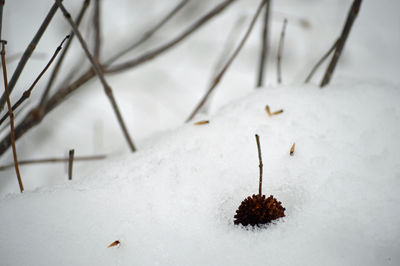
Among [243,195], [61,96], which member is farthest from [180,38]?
[243,195]

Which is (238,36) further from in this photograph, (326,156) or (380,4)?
(326,156)

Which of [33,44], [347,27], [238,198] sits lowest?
[238,198]

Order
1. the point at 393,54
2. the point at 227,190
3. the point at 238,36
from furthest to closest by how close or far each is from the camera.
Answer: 1. the point at 238,36
2. the point at 393,54
3. the point at 227,190

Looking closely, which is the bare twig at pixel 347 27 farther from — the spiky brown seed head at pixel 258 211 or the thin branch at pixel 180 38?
the spiky brown seed head at pixel 258 211

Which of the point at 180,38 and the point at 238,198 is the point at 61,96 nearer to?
the point at 180,38

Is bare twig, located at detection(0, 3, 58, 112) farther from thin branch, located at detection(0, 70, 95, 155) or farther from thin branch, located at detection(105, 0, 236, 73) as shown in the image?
thin branch, located at detection(105, 0, 236, 73)

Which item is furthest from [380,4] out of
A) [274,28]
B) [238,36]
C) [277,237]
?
[277,237]

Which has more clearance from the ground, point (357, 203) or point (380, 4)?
point (380, 4)
